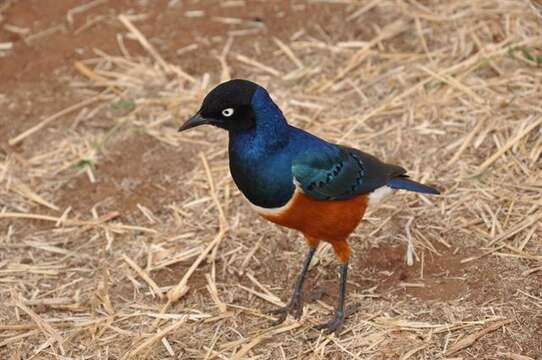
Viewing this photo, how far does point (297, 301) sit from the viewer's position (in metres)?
5.07

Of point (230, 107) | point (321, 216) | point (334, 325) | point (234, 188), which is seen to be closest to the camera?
point (230, 107)

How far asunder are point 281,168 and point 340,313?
0.92 m

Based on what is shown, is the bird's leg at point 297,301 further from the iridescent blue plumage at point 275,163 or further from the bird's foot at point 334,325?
the iridescent blue plumage at point 275,163

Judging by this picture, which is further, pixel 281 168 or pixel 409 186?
pixel 409 186

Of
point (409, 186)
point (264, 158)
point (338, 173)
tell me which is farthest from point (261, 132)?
point (409, 186)

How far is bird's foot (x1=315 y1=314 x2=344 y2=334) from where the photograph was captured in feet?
15.8

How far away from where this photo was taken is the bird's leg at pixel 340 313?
483 cm

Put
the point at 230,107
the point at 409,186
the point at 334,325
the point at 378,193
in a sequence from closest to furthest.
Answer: the point at 230,107, the point at 334,325, the point at 378,193, the point at 409,186

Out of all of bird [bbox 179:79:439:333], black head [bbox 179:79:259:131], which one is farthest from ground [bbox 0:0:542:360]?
black head [bbox 179:79:259:131]

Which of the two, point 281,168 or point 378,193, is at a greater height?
point 281,168

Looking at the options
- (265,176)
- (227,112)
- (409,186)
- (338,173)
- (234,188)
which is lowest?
(234,188)

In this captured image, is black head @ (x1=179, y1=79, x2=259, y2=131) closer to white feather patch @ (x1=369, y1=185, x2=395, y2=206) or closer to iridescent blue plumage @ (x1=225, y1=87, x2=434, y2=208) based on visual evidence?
iridescent blue plumage @ (x1=225, y1=87, x2=434, y2=208)

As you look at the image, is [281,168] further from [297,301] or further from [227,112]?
[297,301]

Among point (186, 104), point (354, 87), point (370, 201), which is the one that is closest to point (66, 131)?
point (186, 104)
